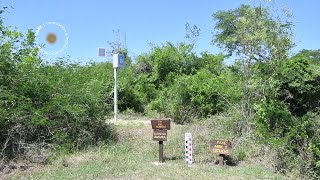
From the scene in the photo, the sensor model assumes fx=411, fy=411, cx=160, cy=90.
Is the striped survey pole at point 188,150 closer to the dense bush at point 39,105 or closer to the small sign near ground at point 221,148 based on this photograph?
the small sign near ground at point 221,148

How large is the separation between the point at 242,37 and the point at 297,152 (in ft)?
11.5

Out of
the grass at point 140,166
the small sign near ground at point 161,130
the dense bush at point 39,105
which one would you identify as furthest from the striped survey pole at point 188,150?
the dense bush at point 39,105

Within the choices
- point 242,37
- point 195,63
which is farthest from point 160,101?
point 242,37

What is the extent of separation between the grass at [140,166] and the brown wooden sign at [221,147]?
1.04 feet

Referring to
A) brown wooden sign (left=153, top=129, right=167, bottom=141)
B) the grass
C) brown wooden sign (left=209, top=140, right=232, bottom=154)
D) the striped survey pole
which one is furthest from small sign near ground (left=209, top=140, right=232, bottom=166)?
brown wooden sign (left=153, top=129, right=167, bottom=141)

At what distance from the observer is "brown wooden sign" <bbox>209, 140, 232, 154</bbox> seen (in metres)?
8.70

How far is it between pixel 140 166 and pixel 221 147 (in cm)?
179

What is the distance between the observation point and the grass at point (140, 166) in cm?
771

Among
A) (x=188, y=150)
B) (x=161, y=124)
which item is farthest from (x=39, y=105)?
(x=188, y=150)

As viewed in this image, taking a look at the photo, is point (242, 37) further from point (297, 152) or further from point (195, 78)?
point (195, 78)

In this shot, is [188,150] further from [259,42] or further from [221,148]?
[259,42]

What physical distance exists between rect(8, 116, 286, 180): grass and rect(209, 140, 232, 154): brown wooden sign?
1.04 ft

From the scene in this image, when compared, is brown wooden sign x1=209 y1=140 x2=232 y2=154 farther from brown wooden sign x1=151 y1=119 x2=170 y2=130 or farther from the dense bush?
the dense bush

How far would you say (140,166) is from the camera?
8359mm
